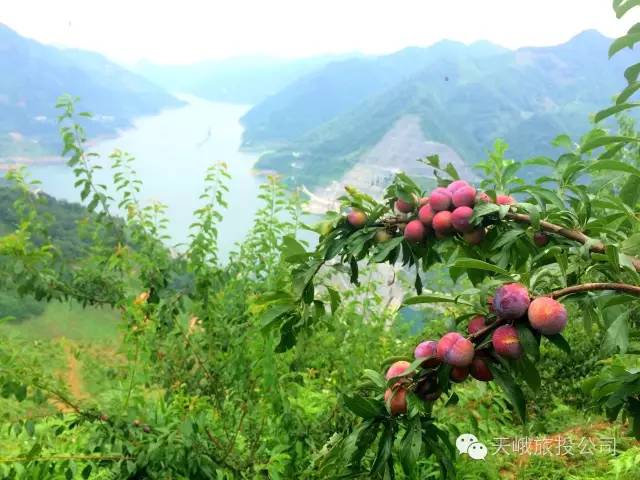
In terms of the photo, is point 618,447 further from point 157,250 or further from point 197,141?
point 197,141

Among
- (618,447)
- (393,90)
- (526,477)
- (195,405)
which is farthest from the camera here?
(393,90)

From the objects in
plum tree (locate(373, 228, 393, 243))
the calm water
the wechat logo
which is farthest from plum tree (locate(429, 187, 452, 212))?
the calm water

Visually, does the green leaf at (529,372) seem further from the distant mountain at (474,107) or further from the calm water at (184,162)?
the distant mountain at (474,107)

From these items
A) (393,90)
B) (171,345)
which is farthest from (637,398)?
(393,90)

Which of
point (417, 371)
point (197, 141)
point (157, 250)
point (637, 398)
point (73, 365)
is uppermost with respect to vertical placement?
point (417, 371)

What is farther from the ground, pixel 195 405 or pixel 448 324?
pixel 448 324

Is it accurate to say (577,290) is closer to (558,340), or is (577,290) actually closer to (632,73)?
(558,340)

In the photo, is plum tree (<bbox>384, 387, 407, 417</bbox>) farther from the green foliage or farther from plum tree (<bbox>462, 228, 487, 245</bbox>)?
plum tree (<bbox>462, 228, 487, 245</bbox>)
